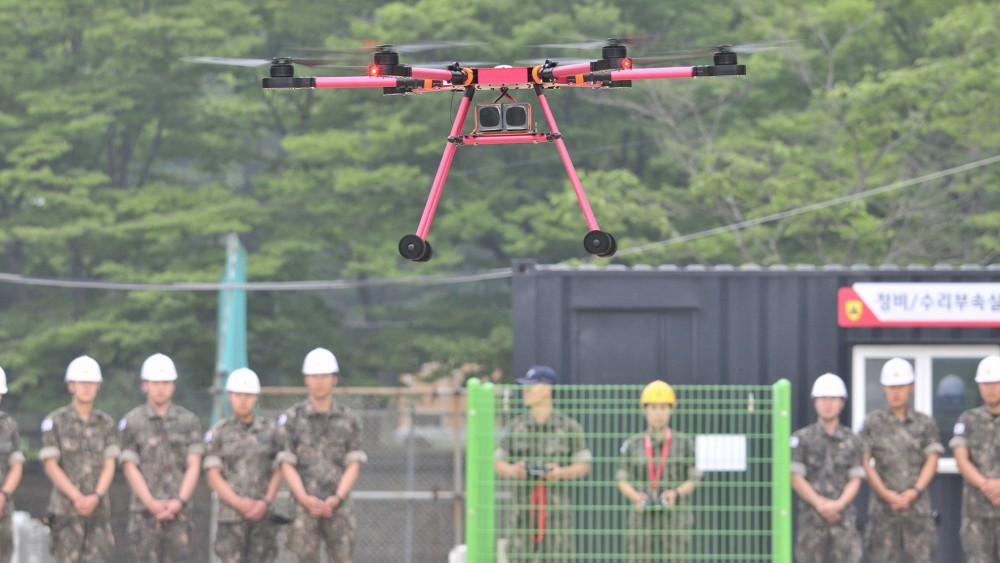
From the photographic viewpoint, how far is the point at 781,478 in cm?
1065

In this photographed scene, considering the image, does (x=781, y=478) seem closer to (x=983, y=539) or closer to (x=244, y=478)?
(x=983, y=539)

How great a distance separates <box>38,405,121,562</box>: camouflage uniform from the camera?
484 inches

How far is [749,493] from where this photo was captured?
1070 centimetres

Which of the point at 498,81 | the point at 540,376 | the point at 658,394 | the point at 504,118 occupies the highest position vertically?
the point at 498,81

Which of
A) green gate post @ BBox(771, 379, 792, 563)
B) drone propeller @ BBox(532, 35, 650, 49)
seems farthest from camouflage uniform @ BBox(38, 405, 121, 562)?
drone propeller @ BBox(532, 35, 650, 49)

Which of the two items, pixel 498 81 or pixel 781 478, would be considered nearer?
pixel 498 81

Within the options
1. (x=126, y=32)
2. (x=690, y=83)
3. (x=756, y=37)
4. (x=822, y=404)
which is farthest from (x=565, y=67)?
(x=126, y=32)

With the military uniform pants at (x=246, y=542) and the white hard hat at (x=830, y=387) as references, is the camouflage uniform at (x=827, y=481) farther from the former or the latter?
the military uniform pants at (x=246, y=542)

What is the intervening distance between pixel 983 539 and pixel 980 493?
12.7 inches

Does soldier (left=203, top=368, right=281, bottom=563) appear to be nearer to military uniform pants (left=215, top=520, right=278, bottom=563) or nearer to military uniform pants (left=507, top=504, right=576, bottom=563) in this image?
military uniform pants (left=215, top=520, right=278, bottom=563)

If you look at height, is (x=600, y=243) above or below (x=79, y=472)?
above

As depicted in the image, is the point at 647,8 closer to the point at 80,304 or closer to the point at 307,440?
the point at 80,304

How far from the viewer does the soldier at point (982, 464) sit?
12164mm

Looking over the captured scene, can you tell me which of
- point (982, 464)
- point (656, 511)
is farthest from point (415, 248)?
point (982, 464)
